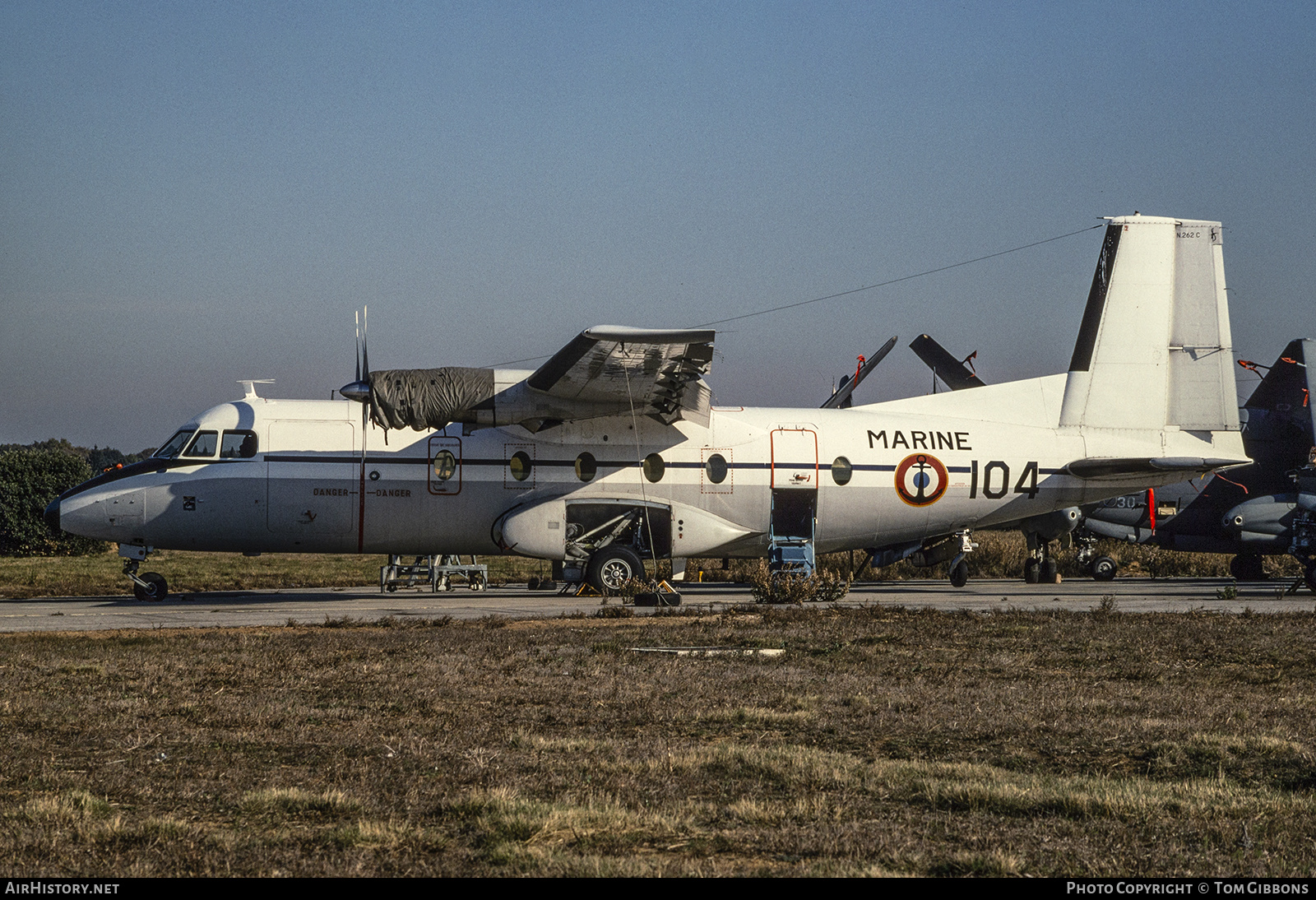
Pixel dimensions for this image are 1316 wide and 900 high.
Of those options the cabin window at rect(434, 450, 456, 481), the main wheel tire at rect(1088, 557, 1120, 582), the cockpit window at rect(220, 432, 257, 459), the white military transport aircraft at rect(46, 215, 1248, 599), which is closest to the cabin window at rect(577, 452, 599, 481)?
the white military transport aircraft at rect(46, 215, 1248, 599)

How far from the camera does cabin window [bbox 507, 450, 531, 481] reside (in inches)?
740

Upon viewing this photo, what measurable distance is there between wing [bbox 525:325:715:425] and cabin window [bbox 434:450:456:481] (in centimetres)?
211

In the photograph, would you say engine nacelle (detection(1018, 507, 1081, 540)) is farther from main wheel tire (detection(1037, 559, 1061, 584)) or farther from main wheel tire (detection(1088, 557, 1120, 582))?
main wheel tire (detection(1088, 557, 1120, 582))

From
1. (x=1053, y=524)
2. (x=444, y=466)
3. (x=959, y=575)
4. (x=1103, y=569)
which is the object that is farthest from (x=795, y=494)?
(x=1103, y=569)

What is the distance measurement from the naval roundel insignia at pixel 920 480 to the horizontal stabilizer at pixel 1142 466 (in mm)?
2511

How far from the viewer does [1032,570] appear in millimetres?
27109

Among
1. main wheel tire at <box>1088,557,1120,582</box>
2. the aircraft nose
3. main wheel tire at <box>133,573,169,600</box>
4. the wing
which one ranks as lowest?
main wheel tire at <box>1088,557,1120,582</box>

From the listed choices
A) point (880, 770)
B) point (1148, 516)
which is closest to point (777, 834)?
point (880, 770)

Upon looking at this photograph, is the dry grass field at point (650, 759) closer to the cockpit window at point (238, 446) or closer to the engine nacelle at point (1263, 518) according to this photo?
the cockpit window at point (238, 446)

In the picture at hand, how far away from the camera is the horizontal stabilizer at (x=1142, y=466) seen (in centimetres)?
2002

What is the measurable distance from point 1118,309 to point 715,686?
14.9m

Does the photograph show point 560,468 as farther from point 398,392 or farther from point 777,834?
point 777,834

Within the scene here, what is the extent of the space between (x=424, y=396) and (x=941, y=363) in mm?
16785

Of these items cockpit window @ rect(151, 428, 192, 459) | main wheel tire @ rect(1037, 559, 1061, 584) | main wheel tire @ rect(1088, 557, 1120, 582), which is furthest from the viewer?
main wheel tire @ rect(1088, 557, 1120, 582)
